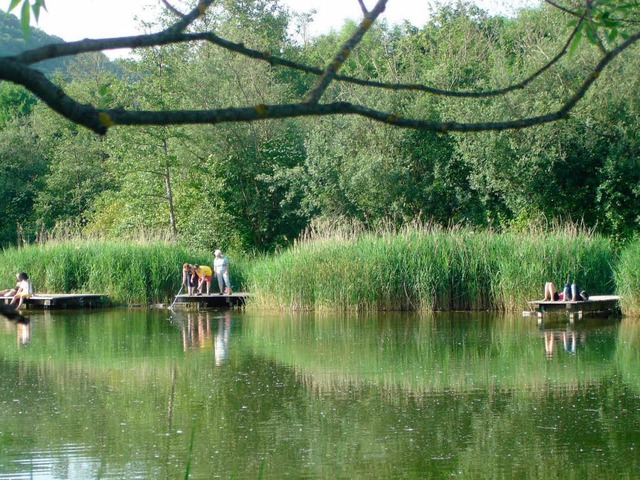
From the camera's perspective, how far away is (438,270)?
2269 centimetres

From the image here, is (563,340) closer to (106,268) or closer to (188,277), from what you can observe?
(188,277)

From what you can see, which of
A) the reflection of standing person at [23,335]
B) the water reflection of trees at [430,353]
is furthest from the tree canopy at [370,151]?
the reflection of standing person at [23,335]

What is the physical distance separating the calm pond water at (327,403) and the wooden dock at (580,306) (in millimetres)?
1540

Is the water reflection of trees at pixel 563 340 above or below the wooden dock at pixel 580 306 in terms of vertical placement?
below

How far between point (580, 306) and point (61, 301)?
513 inches

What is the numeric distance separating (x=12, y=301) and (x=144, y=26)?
12.4 metres

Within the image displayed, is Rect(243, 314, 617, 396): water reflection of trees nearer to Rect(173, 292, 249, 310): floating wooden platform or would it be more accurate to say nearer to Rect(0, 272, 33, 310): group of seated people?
Rect(173, 292, 249, 310): floating wooden platform

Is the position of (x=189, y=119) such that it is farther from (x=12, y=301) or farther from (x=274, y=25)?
(x=274, y=25)

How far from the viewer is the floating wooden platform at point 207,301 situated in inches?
1004

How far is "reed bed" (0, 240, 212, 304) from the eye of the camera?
26609 millimetres

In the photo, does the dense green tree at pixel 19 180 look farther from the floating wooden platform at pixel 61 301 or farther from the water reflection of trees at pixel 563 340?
the water reflection of trees at pixel 563 340

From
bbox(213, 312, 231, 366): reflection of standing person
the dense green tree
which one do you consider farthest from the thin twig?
the dense green tree

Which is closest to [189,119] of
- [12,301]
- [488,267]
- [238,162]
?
[488,267]

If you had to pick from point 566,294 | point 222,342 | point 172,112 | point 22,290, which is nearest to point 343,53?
point 172,112
